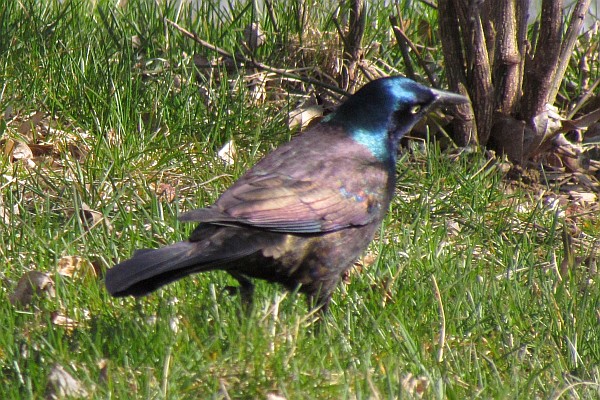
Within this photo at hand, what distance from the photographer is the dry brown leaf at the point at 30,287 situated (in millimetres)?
3699

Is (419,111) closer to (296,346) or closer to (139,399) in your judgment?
(296,346)

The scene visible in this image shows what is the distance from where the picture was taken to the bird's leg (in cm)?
367

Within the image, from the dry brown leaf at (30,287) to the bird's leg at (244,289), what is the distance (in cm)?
62

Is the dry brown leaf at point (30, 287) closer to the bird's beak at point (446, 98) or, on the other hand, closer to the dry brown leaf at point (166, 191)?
the dry brown leaf at point (166, 191)

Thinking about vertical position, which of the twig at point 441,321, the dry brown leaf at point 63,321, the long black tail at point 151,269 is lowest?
the twig at point 441,321

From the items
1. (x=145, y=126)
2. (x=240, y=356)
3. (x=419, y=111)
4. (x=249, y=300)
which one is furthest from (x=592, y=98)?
(x=240, y=356)

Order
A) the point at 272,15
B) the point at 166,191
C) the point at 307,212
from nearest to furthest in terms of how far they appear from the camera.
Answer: the point at 307,212 < the point at 166,191 < the point at 272,15

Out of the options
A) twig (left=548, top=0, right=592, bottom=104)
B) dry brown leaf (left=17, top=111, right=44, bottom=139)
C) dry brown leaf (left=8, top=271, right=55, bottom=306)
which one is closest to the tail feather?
dry brown leaf (left=8, top=271, right=55, bottom=306)

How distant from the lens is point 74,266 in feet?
13.1

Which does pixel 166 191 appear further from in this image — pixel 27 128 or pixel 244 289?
pixel 244 289

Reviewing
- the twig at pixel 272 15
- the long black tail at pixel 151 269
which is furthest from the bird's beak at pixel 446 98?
the twig at pixel 272 15

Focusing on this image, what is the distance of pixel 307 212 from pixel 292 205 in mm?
64

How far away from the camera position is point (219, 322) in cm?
336

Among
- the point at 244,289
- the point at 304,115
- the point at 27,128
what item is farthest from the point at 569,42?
the point at 27,128
